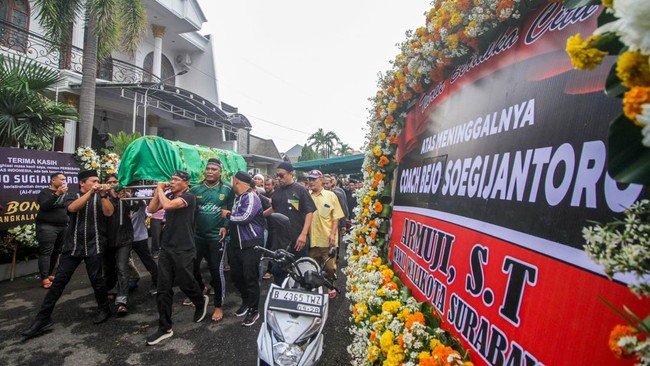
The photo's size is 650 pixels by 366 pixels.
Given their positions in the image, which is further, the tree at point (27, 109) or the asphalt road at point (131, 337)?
the tree at point (27, 109)

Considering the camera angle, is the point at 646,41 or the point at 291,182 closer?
the point at 646,41

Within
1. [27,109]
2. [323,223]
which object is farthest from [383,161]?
[27,109]

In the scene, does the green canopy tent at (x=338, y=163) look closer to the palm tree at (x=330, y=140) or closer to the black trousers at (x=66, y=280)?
the black trousers at (x=66, y=280)

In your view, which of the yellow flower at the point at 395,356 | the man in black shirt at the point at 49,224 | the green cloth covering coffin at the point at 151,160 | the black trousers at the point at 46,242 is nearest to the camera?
the yellow flower at the point at 395,356

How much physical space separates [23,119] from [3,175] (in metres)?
1.20

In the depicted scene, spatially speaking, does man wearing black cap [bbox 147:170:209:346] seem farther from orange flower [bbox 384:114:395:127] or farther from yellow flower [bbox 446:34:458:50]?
yellow flower [bbox 446:34:458:50]

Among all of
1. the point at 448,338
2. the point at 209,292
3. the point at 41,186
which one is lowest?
the point at 209,292

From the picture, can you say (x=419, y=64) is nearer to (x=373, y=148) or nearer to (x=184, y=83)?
(x=373, y=148)

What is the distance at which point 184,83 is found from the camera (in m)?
17.1

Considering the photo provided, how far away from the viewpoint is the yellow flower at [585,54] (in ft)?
2.27

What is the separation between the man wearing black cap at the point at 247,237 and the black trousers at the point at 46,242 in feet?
10.3

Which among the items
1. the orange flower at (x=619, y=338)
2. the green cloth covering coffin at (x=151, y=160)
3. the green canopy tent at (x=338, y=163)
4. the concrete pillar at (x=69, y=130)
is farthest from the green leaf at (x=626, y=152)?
the concrete pillar at (x=69, y=130)

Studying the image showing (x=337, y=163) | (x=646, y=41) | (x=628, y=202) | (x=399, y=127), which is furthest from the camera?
(x=337, y=163)

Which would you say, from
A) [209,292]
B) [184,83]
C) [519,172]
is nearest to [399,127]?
[519,172]
